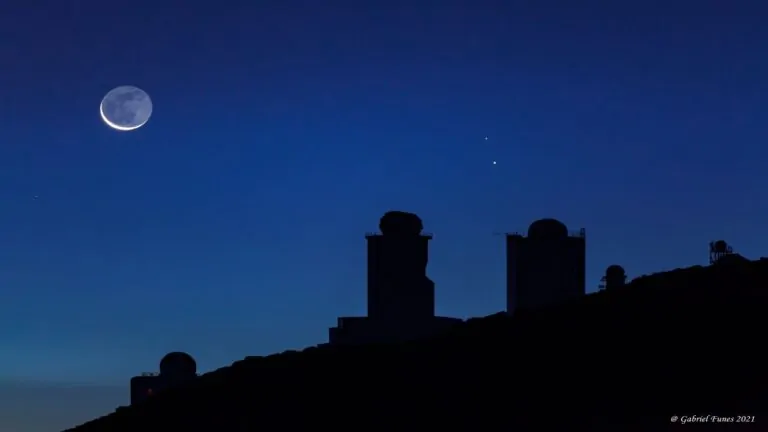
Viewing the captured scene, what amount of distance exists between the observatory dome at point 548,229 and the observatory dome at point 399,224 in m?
6.35

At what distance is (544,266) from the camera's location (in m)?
58.7

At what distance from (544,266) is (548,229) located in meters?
2.04

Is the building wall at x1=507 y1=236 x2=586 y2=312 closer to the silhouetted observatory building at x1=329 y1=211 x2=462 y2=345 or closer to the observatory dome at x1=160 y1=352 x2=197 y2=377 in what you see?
the silhouetted observatory building at x1=329 y1=211 x2=462 y2=345

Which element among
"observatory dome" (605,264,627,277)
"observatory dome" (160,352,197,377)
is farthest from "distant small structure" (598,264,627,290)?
"observatory dome" (160,352,197,377)

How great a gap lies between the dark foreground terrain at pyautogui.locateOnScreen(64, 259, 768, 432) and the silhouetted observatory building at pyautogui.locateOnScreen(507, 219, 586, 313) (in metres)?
14.4

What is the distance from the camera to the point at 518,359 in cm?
3731

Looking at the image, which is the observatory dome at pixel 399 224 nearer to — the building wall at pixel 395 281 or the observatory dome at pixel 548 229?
the building wall at pixel 395 281

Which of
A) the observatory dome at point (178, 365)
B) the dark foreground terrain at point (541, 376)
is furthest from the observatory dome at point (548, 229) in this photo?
the observatory dome at point (178, 365)

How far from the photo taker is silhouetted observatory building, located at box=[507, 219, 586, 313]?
58.2 meters

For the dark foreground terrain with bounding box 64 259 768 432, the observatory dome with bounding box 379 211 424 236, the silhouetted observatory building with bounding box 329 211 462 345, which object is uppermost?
the observatory dome with bounding box 379 211 424 236

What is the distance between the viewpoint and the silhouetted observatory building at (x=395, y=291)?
60.4 meters

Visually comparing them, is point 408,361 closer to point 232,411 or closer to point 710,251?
point 232,411

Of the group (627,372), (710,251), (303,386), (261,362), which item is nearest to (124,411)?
(261,362)

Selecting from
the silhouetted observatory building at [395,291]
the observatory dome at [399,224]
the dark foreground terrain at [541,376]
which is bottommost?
the dark foreground terrain at [541,376]
